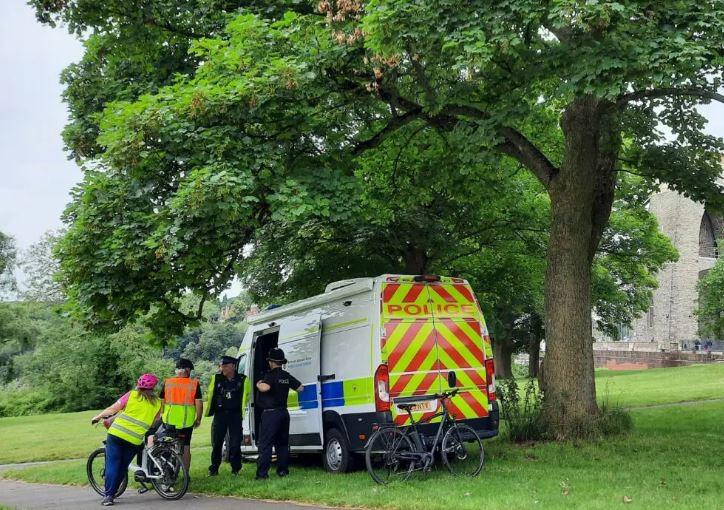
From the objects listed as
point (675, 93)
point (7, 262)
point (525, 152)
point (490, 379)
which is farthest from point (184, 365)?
point (7, 262)

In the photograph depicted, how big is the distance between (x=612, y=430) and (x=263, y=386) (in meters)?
5.67

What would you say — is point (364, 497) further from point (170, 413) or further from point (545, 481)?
point (170, 413)

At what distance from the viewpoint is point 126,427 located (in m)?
9.88

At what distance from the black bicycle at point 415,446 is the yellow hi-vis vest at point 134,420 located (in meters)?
2.92

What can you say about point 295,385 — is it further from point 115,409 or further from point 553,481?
point 553,481

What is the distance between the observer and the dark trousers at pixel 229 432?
11695 mm

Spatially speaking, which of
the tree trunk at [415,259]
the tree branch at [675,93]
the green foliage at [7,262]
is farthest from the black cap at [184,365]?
the green foliage at [7,262]

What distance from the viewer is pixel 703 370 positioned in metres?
40.2

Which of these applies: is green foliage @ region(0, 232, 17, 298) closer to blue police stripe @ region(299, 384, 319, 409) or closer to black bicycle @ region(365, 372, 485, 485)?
blue police stripe @ region(299, 384, 319, 409)

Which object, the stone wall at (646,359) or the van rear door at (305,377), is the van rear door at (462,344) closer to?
the van rear door at (305,377)

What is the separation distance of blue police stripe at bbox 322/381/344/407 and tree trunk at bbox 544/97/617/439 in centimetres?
351

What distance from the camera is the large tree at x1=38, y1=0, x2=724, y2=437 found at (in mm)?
9289

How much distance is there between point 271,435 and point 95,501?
100.0 inches

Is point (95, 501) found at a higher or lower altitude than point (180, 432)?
lower
